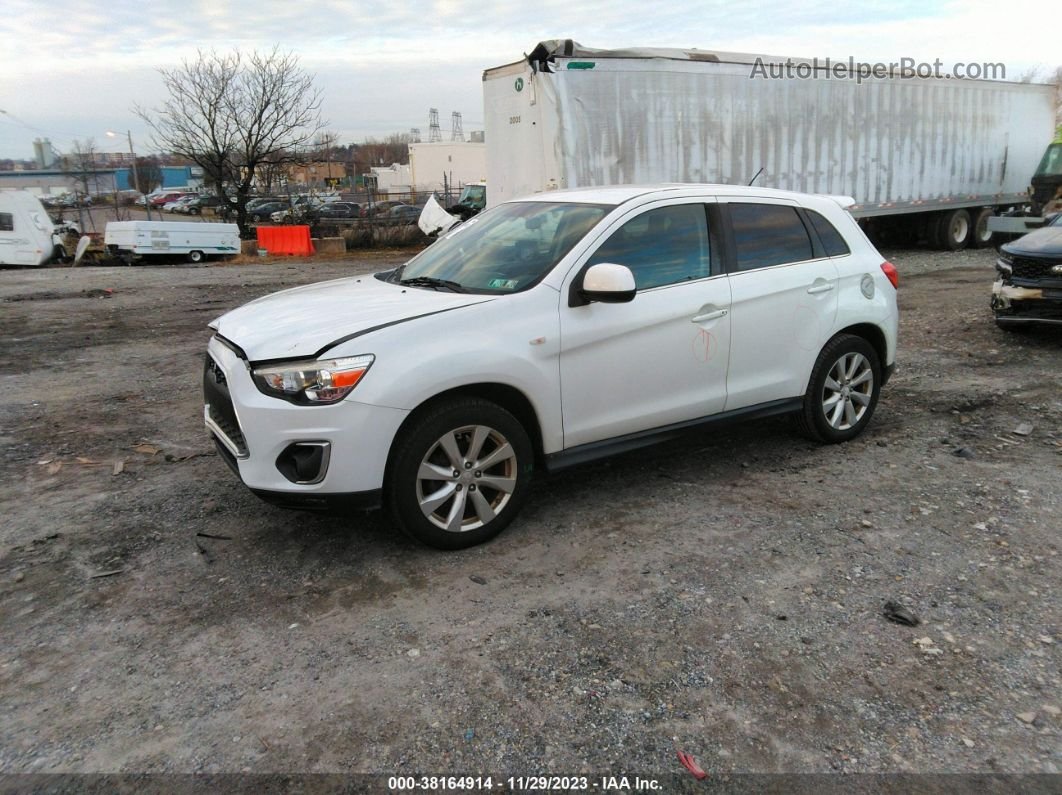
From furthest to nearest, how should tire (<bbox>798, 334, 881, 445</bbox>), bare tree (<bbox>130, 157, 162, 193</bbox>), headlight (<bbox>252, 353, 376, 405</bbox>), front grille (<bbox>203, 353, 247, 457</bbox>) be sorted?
bare tree (<bbox>130, 157, 162, 193</bbox>), tire (<bbox>798, 334, 881, 445</bbox>), front grille (<bbox>203, 353, 247, 457</bbox>), headlight (<bbox>252, 353, 376, 405</bbox>)

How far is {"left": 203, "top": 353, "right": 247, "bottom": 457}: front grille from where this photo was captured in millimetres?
3760

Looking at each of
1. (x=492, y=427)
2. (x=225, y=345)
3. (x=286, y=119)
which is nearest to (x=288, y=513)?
(x=225, y=345)

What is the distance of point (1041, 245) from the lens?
314 inches

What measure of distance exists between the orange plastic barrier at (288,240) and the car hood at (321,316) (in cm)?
2060

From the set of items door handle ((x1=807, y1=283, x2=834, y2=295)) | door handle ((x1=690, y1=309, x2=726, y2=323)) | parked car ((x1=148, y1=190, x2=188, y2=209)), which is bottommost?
door handle ((x1=690, y1=309, x2=726, y2=323))

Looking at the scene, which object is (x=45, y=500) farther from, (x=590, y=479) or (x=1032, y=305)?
(x=1032, y=305)

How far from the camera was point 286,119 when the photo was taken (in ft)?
107

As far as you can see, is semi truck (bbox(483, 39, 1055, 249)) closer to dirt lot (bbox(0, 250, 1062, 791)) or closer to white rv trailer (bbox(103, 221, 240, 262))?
dirt lot (bbox(0, 250, 1062, 791))

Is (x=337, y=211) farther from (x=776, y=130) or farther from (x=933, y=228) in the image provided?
(x=933, y=228)

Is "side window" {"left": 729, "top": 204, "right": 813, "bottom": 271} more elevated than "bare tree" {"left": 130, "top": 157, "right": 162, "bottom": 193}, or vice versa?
"bare tree" {"left": 130, "top": 157, "right": 162, "bottom": 193}

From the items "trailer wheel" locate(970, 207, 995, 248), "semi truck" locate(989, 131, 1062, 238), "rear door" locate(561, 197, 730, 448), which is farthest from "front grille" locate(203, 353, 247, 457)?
"trailer wheel" locate(970, 207, 995, 248)

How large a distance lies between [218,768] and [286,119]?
3402 centimetres

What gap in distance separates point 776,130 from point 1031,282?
667cm

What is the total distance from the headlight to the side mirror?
1166 mm
